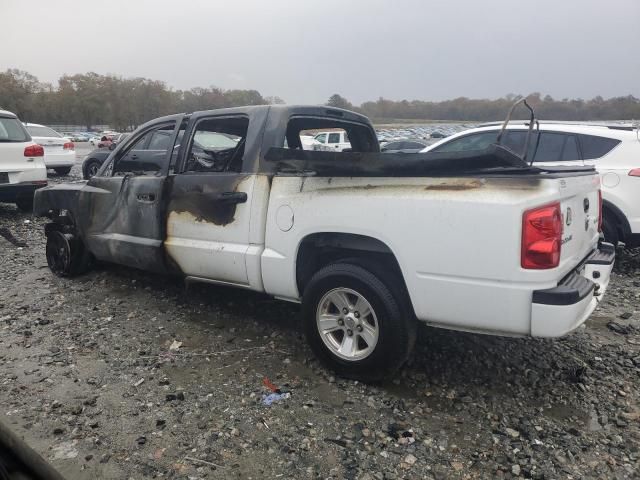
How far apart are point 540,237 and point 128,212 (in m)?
3.60

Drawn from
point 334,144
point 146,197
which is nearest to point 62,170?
point 334,144

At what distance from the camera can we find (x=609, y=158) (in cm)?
589

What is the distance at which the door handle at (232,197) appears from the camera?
12.3 ft

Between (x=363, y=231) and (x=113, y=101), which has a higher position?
(x=113, y=101)

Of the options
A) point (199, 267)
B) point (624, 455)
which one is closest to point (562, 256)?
point (624, 455)

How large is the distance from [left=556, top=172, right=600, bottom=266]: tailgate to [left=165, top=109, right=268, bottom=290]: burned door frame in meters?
1.98

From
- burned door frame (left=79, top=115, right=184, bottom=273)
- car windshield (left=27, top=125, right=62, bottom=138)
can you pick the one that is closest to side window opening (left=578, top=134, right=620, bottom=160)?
burned door frame (left=79, top=115, right=184, bottom=273)

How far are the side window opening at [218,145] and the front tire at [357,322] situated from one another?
140 centimetres

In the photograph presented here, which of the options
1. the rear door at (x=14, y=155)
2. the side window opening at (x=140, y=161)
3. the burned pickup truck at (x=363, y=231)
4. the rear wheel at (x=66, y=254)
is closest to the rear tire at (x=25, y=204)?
the rear door at (x=14, y=155)

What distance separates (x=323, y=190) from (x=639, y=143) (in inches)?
176

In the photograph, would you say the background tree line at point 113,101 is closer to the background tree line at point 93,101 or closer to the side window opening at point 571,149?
the background tree line at point 93,101

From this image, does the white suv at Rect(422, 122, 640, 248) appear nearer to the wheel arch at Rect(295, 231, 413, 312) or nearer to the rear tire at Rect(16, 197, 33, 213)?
the wheel arch at Rect(295, 231, 413, 312)

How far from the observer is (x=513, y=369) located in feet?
11.8

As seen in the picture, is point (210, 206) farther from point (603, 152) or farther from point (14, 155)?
point (14, 155)
